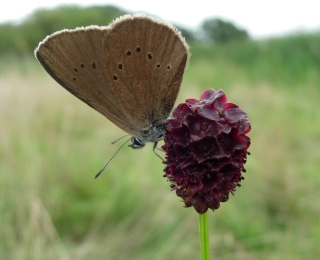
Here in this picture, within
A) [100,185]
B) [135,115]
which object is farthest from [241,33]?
[135,115]

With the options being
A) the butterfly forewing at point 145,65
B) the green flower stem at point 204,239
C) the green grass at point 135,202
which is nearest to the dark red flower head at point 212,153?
the green flower stem at point 204,239

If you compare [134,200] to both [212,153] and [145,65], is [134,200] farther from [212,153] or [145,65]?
[212,153]

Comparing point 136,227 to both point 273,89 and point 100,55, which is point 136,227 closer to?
point 100,55

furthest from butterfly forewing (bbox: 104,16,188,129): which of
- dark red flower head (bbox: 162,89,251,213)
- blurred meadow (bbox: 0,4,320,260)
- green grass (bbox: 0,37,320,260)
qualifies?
blurred meadow (bbox: 0,4,320,260)

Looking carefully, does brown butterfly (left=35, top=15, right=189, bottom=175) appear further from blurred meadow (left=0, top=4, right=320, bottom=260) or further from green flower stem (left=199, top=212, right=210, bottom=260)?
blurred meadow (left=0, top=4, right=320, bottom=260)

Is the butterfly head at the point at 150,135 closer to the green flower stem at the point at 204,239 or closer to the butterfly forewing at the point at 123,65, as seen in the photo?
the butterfly forewing at the point at 123,65
